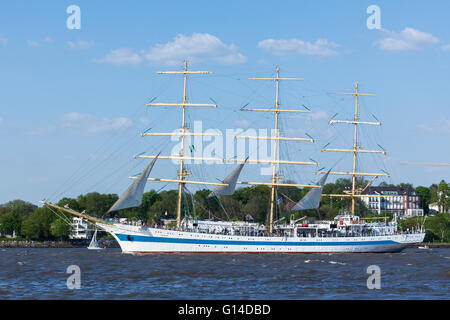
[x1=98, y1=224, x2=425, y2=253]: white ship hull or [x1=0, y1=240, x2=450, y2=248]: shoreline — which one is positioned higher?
[x1=98, y1=224, x2=425, y2=253]: white ship hull

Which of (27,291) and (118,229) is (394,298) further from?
(118,229)

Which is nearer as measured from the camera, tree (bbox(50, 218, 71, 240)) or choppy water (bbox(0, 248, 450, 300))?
choppy water (bbox(0, 248, 450, 300))

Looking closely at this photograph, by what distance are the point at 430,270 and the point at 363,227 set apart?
36.9 meters

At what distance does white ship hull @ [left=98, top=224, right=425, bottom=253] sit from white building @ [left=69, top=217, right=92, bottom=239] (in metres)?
65.3

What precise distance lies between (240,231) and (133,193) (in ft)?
52.9

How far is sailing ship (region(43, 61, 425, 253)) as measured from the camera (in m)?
78.2

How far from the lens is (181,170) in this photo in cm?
8394

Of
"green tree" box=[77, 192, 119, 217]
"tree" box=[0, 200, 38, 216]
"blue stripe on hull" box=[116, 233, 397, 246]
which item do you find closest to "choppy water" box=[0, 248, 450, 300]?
"blue stripe on hull" box=[116, 233, 397, 246]

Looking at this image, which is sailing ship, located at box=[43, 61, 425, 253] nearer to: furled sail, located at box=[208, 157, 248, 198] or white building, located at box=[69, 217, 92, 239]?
furled sail, located at box=[208, 157, 248, 198]

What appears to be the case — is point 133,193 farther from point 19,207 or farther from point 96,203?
point 19,207

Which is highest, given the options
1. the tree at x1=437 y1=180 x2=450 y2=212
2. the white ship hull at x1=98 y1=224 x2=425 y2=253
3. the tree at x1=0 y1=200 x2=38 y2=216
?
the tree at x1=437 y1=180 x2=450 y2=212

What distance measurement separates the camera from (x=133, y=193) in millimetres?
74125

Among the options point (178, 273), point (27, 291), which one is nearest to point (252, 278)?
point (178, 273)

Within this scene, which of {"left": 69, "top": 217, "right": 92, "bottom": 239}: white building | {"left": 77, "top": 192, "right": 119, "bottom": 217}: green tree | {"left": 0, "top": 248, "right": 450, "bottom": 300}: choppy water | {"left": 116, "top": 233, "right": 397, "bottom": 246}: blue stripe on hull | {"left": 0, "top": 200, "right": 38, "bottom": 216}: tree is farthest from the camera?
{"left": 0, "top": 200, "right": 38, "bottom": 216}: tree
